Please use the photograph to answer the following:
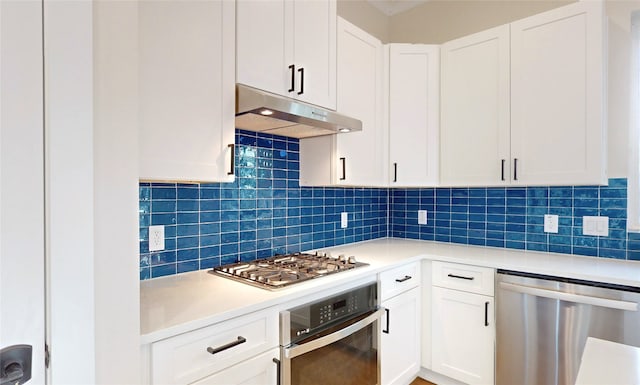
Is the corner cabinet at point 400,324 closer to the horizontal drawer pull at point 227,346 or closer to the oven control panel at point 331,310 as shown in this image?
the oven control panel at point 331,310

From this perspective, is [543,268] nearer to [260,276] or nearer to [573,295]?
[573,295]

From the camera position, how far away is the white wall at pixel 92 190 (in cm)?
80

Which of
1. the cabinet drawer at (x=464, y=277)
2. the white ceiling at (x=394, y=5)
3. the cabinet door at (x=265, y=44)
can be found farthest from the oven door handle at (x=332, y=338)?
the white ceiling at (x=394, y=5)

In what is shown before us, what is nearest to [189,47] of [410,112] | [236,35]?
[236,35]

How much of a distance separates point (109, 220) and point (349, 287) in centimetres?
116

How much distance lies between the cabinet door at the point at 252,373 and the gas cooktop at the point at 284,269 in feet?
0.88

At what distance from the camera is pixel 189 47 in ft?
4.42

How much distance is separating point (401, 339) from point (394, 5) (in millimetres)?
2662

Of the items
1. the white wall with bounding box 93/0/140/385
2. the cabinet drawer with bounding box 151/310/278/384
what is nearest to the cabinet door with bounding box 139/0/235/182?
the white wall with bounding box 93/0/140/385

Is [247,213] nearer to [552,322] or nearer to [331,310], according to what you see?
[331,310]

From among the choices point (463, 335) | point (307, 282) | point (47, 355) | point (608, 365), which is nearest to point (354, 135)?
point (307, 282)

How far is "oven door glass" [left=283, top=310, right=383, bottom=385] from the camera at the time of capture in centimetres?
144

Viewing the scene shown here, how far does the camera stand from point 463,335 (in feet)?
7.08

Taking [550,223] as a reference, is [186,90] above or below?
above
